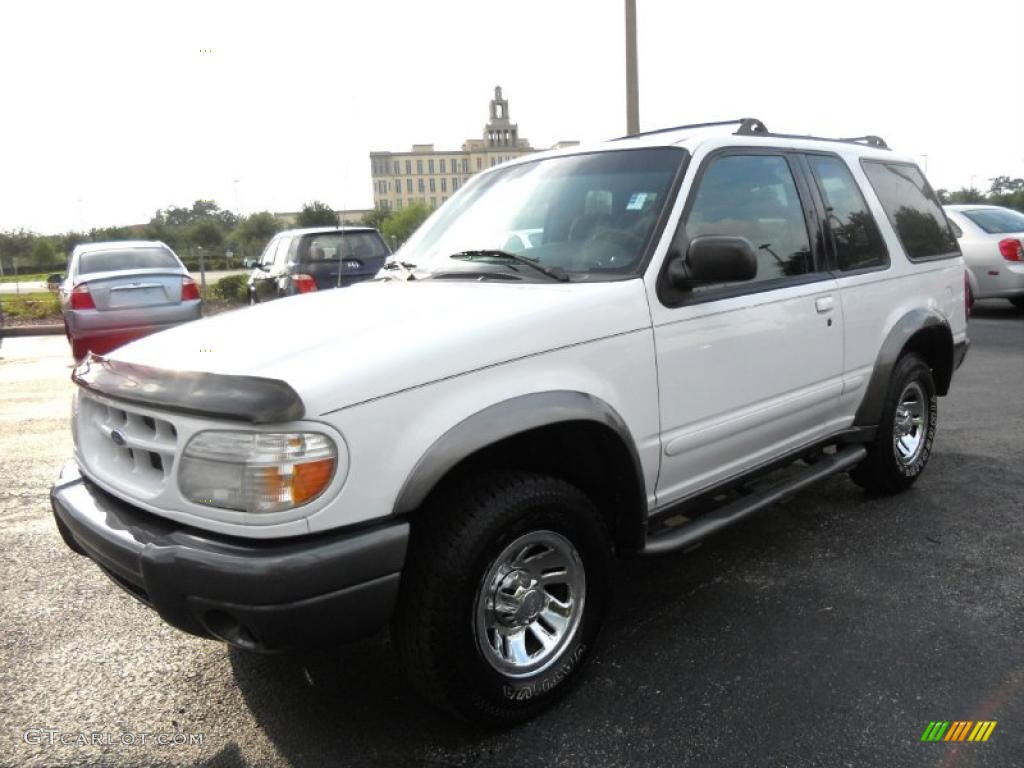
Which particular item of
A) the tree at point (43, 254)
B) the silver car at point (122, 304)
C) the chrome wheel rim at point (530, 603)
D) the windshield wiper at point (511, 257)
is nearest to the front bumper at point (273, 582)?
the chrome wheel rim at point (530, 603)

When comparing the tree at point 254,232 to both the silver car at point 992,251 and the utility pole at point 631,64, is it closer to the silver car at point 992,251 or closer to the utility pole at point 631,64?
the utility pole at point 631,64

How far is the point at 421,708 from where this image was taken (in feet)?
9.01

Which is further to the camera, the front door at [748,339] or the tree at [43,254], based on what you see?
the tree at [43,254]

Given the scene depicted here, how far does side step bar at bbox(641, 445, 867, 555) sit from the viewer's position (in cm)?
305

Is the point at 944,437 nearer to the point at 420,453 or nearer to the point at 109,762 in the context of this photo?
the point at 420,453

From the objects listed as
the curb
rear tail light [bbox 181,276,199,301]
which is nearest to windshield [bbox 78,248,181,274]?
rear tail light [bbox 181,276,199,301]

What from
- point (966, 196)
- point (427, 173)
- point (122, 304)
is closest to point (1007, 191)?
point (966, 196)

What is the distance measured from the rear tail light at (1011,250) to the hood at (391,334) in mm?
10881

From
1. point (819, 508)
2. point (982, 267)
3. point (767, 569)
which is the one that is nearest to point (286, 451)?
point (767, 569)

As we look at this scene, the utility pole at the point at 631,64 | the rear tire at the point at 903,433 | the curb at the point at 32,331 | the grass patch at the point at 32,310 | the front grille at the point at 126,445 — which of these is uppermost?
the utility pole at the point at 631,64

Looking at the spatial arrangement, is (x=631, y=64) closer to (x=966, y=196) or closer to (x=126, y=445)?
(x=126, y=445)

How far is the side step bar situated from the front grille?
168cm

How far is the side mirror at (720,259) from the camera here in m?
2.87

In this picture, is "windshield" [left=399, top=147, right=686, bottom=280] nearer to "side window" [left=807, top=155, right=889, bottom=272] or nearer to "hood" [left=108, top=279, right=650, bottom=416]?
"hood" [left=108, top=279, right=650, bottom=416]
